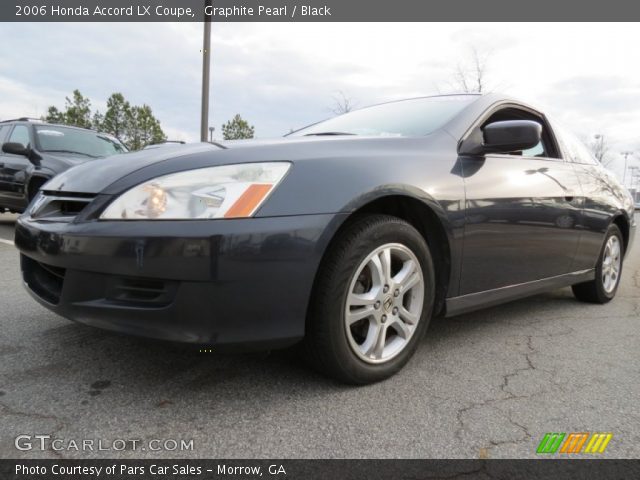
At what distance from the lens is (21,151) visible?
633cm

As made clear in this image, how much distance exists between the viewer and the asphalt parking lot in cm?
160

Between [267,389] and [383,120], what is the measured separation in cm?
174

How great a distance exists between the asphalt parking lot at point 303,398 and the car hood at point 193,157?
0.63 metres

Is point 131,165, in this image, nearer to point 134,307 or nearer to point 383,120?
point 134,307

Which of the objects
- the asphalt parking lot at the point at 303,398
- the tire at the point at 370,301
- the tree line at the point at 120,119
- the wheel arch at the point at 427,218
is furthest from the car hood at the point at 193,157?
the tree line at the point at 120,119

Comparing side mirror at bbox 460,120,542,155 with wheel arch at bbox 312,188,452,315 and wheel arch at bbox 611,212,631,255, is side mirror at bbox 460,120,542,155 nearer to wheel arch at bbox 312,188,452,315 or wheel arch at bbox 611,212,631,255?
wheel arch at bbox 312,188,452,315

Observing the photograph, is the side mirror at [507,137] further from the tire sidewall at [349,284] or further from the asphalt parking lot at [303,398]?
the asphalt parking lot at [303,398]

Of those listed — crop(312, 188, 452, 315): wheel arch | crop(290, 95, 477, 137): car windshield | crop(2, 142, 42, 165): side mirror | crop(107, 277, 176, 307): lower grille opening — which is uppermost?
crop(290, 95, 477, 137): car windshield

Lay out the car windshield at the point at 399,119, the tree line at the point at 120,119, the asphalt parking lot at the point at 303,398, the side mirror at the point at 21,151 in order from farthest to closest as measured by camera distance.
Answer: the tree line at the point at 120,119, the side mirror at the point at 21,151, the car windshield at the point at 399,119, the asphalt parking lot at the point at 303,398

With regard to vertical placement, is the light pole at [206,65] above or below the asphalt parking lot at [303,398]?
above

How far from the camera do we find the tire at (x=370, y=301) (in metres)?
1.88

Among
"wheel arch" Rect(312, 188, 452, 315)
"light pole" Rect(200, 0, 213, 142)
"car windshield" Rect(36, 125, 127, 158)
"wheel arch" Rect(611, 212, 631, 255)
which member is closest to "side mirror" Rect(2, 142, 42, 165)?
"car windshield" Rect(36, 125, 127, 158)

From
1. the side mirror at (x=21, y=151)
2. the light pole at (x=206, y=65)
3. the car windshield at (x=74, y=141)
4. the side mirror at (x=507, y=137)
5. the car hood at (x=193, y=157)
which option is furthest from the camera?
the light pole at (x=206, y=65)

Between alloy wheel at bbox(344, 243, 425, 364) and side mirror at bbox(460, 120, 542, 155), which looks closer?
alloy wheel at bbox(344, 243, 425, 364)
